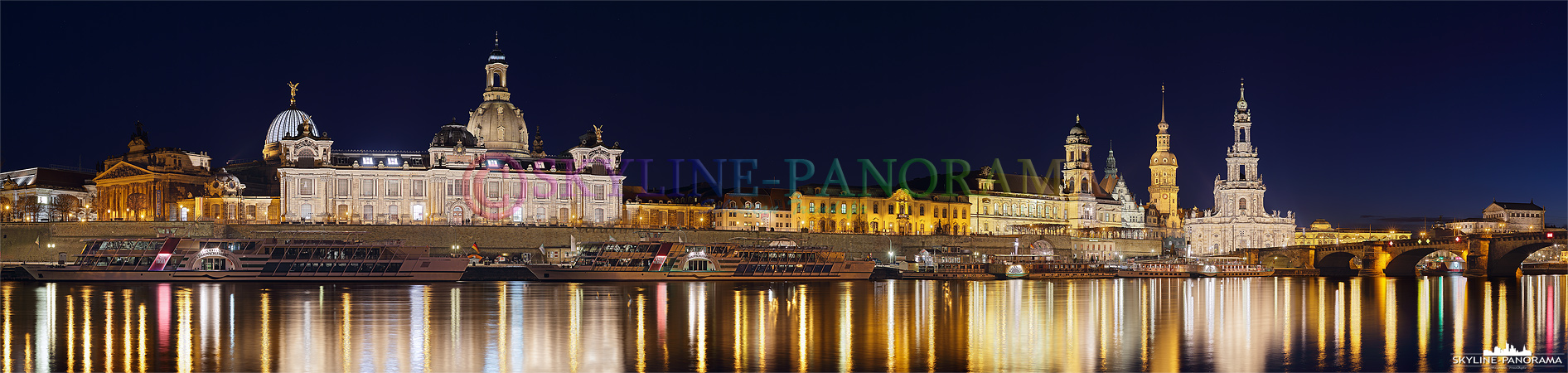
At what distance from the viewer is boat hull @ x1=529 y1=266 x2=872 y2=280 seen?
82.8m

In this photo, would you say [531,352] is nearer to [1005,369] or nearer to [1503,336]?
[1005,369]

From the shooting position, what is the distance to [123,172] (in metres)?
115

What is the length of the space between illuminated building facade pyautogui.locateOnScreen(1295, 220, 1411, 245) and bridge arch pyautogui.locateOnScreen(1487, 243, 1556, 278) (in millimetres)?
59685

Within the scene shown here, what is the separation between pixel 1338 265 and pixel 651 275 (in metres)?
68.4

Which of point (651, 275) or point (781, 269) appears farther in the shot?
point (781, 269)

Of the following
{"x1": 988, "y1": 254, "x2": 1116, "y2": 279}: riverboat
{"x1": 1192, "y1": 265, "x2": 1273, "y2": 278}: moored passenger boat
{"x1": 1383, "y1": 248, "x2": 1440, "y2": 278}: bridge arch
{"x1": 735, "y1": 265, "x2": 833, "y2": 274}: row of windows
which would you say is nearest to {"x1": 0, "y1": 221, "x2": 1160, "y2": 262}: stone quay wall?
{"x1": 735, "y1": 265, "x2": 833, "y2": 274}: row of windows

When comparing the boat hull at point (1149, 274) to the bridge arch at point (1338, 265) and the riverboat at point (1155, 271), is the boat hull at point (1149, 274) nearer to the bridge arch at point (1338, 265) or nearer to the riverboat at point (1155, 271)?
the riverboat at point (1155, 271)

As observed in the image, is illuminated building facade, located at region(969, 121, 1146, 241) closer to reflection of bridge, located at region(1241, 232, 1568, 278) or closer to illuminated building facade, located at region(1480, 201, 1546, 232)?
reflection of bridge, located at region(1241, 232, 1568, 278)

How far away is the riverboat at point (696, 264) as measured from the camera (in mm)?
83750

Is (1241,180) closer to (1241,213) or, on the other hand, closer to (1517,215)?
(1241,213)

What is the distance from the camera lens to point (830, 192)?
5423 inches

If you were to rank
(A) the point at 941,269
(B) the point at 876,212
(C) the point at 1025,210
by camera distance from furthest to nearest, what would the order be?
(C) the point at 1025,210 → (B) the point at 876,212 → (A) the point at 941,269

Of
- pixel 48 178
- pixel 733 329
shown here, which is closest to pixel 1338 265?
pixel 733 329

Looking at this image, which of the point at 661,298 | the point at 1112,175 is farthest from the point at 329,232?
the point at 1112,175
